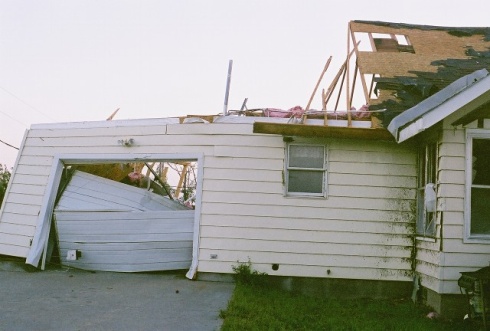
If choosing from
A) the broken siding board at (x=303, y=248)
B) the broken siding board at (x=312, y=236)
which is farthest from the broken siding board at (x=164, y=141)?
the broken siding board at (x=303, y=248)

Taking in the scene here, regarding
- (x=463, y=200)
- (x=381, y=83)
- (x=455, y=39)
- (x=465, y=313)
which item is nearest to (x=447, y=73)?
(x=381, y=83)

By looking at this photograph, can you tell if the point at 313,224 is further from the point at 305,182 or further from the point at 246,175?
the point at 246,175

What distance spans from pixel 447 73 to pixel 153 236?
22.5 ft

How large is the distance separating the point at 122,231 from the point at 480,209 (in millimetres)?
6893

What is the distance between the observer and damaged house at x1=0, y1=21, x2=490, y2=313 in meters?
9.46

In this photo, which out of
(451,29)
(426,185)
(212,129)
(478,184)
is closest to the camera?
(478,184)

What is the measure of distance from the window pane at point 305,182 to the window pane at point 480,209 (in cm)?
284

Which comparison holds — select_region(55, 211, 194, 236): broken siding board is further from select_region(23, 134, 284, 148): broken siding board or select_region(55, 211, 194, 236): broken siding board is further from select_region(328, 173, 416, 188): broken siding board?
select_region(328, 173, 416, 188): broken siding board

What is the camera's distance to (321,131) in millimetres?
10039

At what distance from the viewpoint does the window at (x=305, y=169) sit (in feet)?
34.1

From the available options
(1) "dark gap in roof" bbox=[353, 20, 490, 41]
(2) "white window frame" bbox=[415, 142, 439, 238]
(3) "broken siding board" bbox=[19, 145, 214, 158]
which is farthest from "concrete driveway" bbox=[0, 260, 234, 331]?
(1) "dark gap in roof" bbox=[353, 20, 490, 41]

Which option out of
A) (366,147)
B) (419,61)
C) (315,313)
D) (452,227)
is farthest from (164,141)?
(452,227)

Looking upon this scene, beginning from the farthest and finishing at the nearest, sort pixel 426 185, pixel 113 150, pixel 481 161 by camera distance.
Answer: pixel 113 150
pixel 426 185
pixel 481 161

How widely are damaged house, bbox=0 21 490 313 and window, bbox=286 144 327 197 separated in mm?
22
